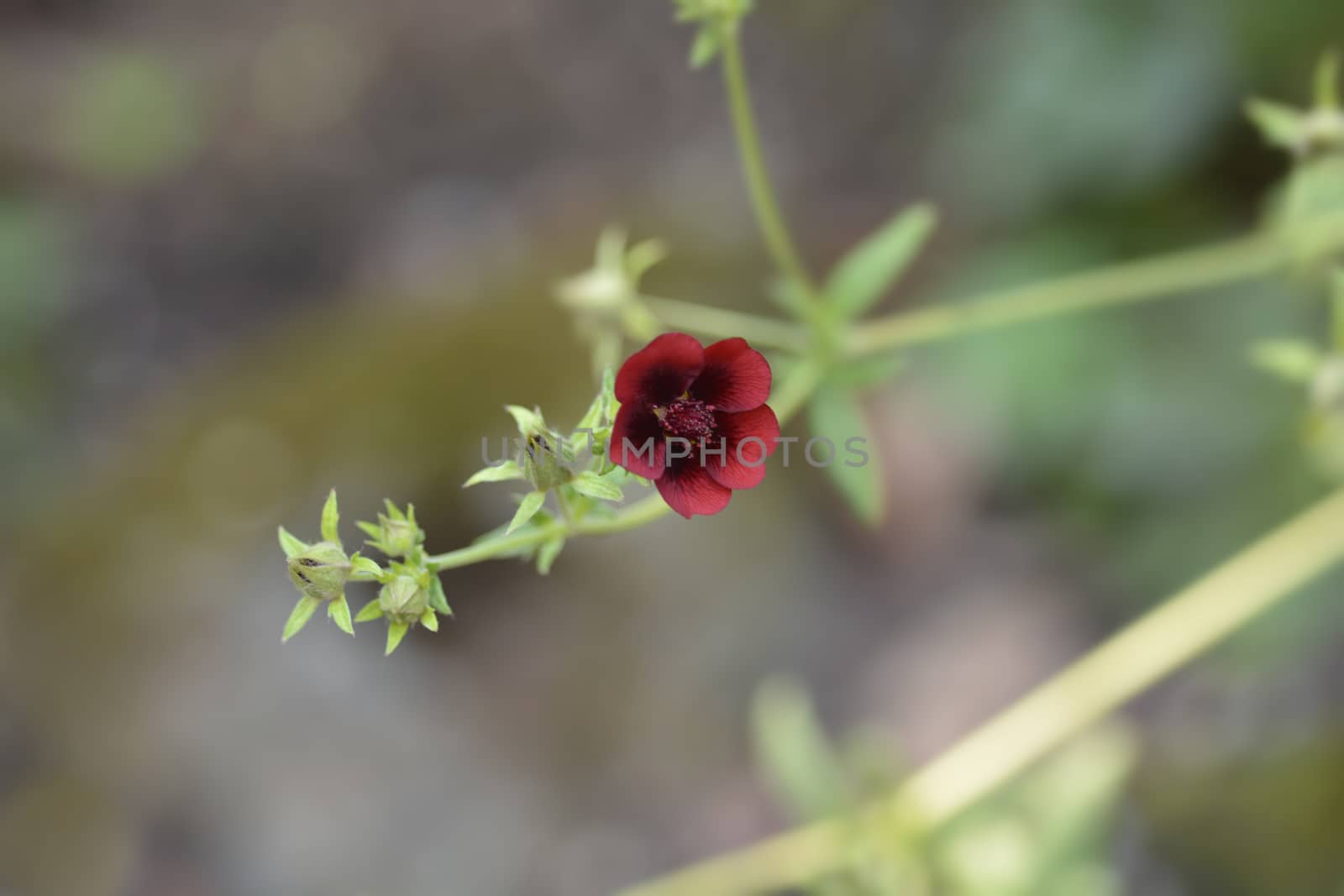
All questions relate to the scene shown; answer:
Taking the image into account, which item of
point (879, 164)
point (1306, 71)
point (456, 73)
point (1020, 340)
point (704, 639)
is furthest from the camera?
point (456, 73)

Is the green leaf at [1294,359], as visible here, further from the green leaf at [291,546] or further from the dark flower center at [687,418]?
the green leaf at [291,546]

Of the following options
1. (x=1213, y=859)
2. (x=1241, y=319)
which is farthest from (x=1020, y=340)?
(x=1213, y=859)

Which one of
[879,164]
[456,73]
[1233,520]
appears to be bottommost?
[1233,520]

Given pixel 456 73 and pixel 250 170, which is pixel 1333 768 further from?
pixel 250 170

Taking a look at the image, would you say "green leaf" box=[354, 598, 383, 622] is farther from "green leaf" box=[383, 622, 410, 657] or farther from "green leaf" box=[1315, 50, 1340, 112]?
"green leaf" box=[1315, 50, 1340, 112]

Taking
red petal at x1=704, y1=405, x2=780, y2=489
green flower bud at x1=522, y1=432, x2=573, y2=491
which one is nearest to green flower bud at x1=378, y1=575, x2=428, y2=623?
green flower bud at x1=522, y1=432, x2=573, y2=491

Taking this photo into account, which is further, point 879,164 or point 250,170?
point 250,170

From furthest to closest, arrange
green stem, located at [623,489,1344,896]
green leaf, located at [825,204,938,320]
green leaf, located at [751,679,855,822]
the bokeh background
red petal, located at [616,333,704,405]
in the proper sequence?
the bokeh background < green leaf, located at [751,679,855,822] < green stem, located at [623,489,1344,896] < green leaf, located at [825,204,938,320] < red petal, located at [616,333,704,405]

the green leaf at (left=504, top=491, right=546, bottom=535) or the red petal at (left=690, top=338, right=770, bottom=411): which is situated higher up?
the red petal at (left=690, top=338, right=770, bottom=411)
